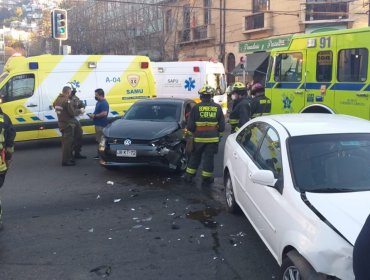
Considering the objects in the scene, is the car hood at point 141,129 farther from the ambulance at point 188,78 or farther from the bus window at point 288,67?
→ the ambulance at point 188,78

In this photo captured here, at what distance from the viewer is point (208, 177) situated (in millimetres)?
7625

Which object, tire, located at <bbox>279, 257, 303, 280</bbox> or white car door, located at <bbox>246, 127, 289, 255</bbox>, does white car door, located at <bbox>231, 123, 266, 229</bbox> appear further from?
tire, located at <bbox>279, 257, 303, 280</bbox>

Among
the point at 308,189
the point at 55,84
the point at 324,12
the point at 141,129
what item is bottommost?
the point at 308,189

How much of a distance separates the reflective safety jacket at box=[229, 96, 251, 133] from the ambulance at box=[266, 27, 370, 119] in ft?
6.45

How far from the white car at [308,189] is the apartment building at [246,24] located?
45.7 ft

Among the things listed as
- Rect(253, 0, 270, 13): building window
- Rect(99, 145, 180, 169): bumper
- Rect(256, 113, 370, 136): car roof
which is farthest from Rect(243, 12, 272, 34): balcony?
Rect(256, 113, 370, 136): car roof

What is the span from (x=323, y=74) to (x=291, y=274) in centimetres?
701

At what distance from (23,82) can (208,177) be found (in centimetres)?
Result: 606

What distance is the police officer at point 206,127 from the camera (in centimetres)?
742

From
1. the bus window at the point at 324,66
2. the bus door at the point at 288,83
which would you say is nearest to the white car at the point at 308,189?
the bus window at the point at 324,66

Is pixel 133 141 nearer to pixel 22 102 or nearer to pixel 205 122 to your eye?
pixel 205 122

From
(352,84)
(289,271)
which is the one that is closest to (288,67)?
(352,84)

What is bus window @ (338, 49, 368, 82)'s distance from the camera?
855 centimetres

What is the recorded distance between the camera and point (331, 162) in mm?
3996
